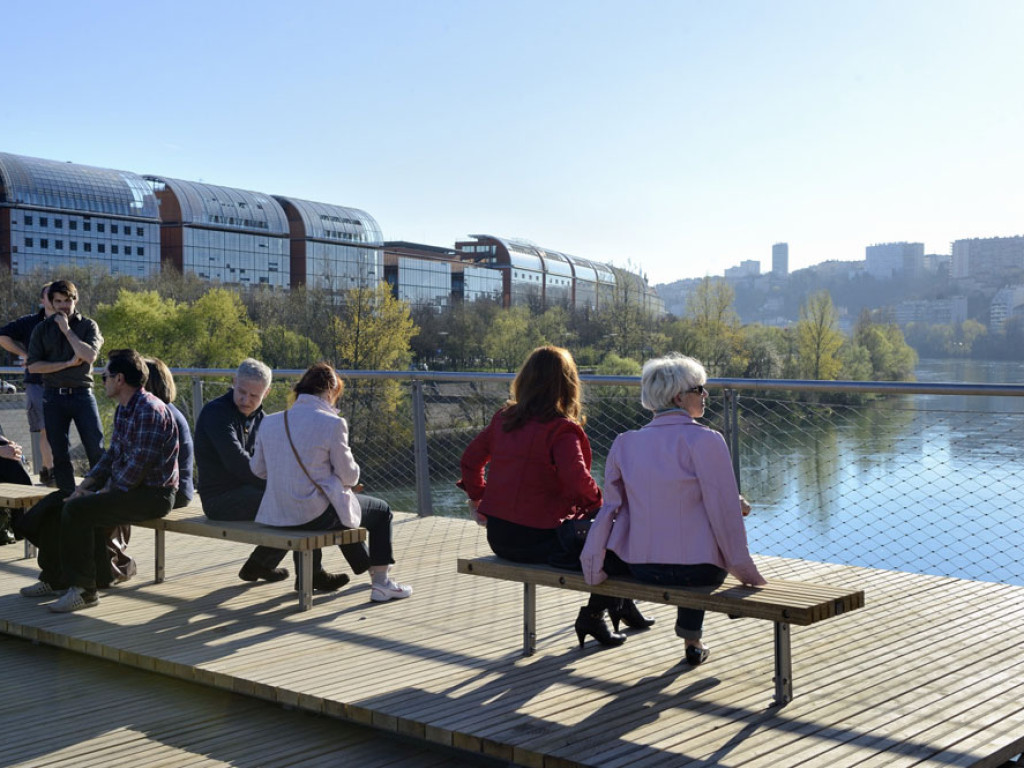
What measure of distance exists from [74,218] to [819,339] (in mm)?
56300

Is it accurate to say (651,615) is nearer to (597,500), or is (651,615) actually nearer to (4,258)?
(597,500)

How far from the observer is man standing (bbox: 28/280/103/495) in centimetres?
713

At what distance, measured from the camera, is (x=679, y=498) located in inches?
151

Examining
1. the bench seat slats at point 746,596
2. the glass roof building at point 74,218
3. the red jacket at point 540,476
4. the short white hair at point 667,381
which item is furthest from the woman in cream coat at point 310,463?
the glass roof building at point 74,218

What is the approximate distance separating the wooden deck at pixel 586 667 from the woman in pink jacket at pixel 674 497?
0.48 m

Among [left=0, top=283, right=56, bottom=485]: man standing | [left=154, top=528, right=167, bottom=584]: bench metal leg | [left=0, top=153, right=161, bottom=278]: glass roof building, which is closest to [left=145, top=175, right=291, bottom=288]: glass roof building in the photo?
[left=0, top=153, right=161, bottom=278]: glass roof building

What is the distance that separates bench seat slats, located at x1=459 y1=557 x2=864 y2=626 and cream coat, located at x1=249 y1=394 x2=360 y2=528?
4.61 feet

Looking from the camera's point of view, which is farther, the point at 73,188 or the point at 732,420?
the point at 73,188

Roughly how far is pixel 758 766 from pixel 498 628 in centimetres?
191

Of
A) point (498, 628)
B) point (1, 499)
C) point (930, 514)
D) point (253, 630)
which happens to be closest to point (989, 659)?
point (498, 628)

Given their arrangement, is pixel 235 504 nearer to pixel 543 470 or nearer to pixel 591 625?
pixel 543 470

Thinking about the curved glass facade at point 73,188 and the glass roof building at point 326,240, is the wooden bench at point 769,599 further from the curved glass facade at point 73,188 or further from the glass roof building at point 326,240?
the glass roof building at point 326,240

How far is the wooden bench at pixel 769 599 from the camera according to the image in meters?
3.49

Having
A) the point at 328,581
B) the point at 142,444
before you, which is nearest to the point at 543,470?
the point at 328,581
